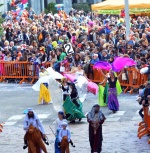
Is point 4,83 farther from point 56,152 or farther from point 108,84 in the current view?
point 56,152

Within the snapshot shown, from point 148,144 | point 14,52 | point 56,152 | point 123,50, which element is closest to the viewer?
point 56,152

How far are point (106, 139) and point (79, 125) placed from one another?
2.43 m

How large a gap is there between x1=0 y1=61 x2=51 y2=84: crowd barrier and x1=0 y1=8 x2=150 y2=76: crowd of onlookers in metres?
0.25

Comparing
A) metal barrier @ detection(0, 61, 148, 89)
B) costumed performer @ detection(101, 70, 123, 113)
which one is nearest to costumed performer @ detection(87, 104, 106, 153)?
costumed performer @ detection(101, 70, 123, 113)

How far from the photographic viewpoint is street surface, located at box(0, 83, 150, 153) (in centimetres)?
2089

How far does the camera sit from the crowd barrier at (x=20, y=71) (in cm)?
3431

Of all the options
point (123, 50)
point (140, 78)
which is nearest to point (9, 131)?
point (140, 78)

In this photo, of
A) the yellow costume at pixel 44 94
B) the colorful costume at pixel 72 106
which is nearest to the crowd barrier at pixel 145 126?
the colorful costume at pixel 72 106

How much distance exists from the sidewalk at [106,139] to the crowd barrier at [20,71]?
32.8ft

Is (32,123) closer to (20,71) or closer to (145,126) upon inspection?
(145,126)

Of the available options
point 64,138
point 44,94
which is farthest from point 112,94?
point 64,138

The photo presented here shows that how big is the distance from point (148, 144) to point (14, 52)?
16.4m

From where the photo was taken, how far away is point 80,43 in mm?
37781

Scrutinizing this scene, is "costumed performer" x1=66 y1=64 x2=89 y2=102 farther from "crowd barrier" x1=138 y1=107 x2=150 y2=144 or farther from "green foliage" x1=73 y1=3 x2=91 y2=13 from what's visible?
"green foliage" x1=73 y1=3 x2=91 y2=13
